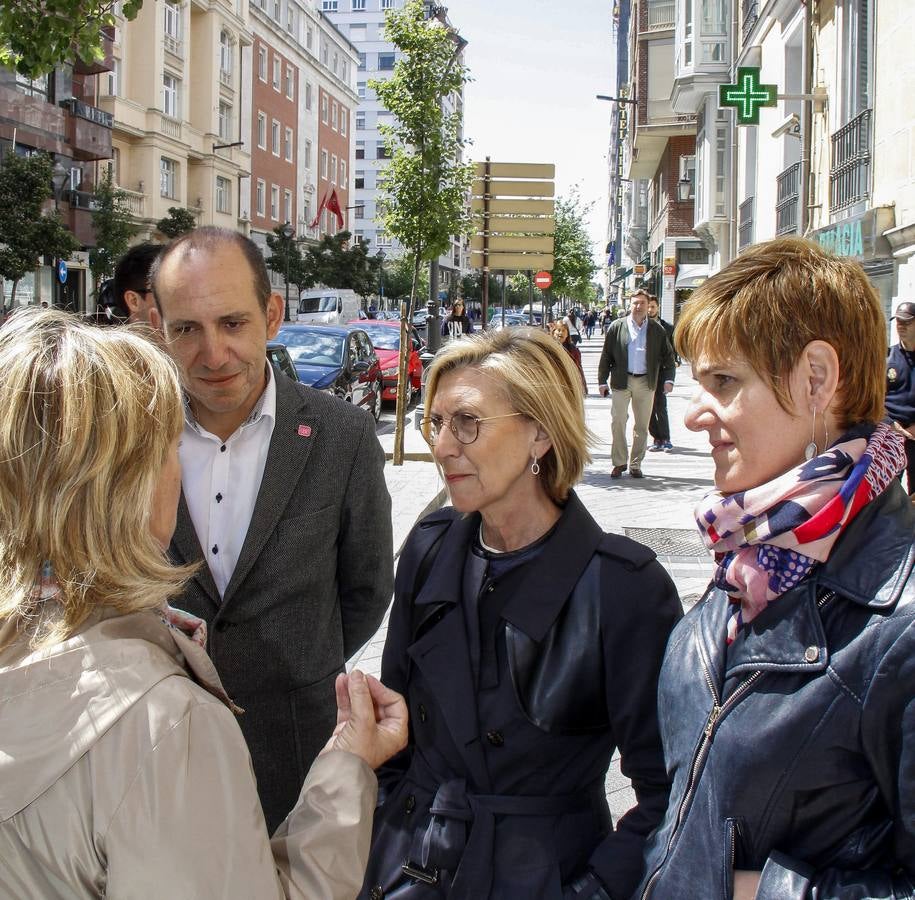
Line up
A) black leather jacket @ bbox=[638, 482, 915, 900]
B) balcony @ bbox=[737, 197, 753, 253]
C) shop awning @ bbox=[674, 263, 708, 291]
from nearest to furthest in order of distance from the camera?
black leather jacket @ bbox=[638, 482, 915, 900] → balcony @ bbox=[737, 197, 753, 253] → shop awning @ bbox=[674, 263, 708, 291]

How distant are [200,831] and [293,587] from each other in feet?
4.44

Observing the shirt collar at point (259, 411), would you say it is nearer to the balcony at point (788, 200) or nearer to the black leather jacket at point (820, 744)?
the black leather jacket at point (820, 744)

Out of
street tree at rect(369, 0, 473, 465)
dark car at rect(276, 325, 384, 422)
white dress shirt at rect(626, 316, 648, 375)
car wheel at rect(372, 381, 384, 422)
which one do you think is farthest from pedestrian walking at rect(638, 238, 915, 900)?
car wheel at rect(372, 381, 384, 422)

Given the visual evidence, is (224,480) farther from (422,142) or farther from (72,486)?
(422,142)

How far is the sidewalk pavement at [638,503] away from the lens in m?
6.96

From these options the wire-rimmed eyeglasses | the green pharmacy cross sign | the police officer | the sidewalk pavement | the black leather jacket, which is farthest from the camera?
the green pharmacy cross sign

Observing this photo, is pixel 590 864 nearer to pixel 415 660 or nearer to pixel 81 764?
pixel 415 660

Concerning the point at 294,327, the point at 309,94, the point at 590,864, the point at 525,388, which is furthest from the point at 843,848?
the point at 309,94

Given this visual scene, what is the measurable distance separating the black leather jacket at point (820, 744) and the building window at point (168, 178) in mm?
50020

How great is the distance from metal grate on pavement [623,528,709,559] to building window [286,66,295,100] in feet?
207

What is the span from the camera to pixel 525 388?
247 cm

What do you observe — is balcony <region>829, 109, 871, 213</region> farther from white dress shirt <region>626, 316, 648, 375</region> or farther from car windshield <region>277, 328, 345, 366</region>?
car windshield <region>277, 328, 345, 366</region>

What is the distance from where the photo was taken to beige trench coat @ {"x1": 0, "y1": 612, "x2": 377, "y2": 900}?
4.23 ft

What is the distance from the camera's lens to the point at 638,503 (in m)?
10.3
